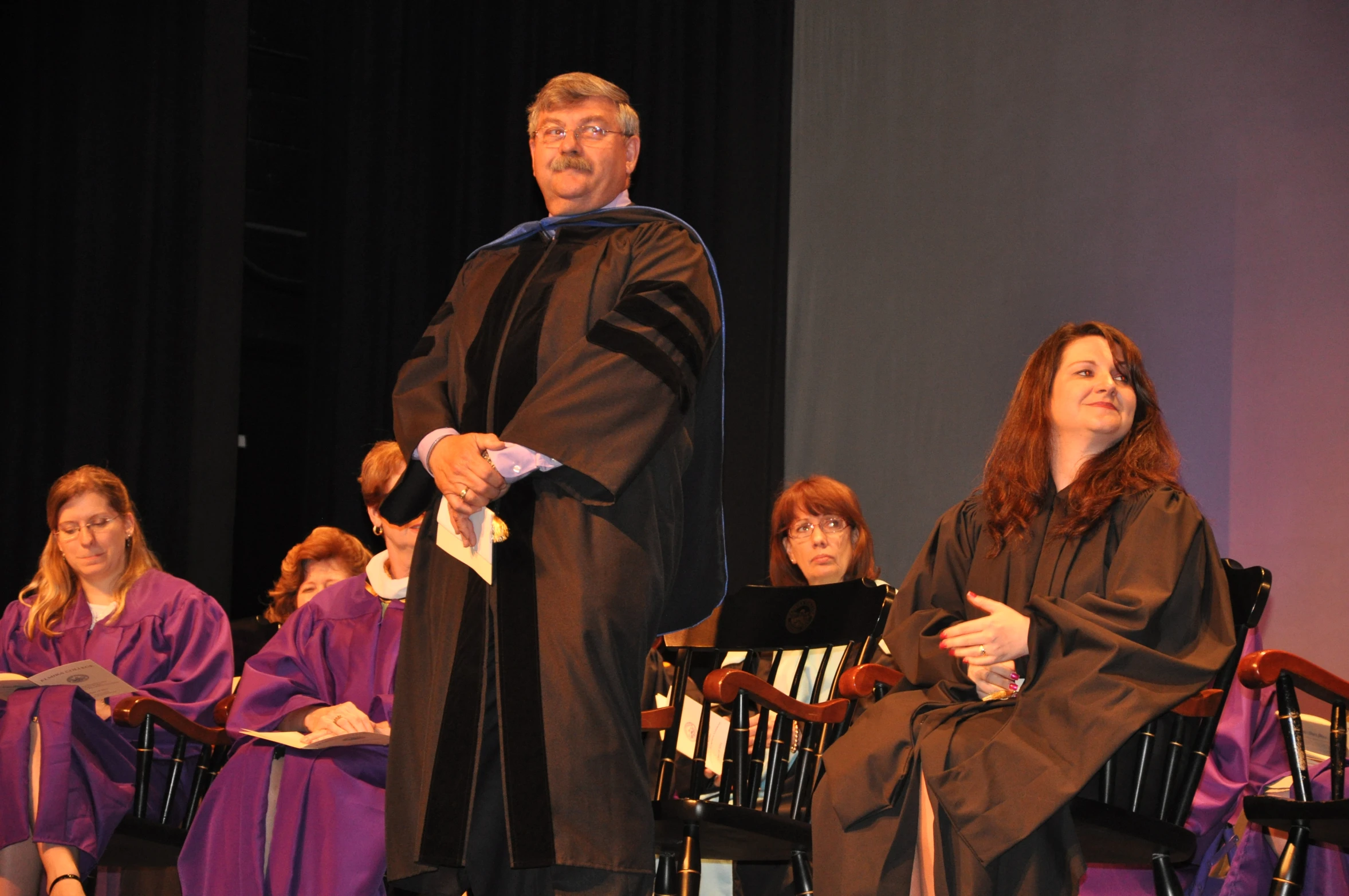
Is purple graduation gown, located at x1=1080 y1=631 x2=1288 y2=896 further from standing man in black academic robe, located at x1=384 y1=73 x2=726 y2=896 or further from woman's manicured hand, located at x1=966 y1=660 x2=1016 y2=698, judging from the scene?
standing man in black academic robe, located at x1=384 y1=73 x2=726 y2=896

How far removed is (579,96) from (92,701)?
7.42 ft

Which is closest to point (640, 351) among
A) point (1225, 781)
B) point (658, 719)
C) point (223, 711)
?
point (658, 719)

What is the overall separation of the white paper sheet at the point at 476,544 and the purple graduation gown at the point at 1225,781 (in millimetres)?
1742

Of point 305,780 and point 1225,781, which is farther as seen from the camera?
point 305,780

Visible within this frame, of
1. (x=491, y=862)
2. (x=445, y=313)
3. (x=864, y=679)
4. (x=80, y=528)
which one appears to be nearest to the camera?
(x=491, y=862)

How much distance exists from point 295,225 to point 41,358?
150 cm

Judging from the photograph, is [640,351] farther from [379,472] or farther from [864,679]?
[379,472]

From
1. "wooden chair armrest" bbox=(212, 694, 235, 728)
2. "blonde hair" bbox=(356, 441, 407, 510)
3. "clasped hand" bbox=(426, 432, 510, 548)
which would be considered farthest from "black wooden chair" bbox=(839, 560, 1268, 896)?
"wooden chair armrest" bbox=(212, 694, 235, 728)

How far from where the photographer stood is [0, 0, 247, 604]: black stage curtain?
211 inches

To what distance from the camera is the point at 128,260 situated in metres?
5.43

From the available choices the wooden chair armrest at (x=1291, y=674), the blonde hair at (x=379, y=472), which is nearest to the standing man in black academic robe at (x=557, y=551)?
the wooden chair armrest at (x=1291, y=674)

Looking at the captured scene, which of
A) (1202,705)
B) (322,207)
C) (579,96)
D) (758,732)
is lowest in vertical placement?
(758,732)

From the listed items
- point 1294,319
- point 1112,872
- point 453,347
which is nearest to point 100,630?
point 453,347

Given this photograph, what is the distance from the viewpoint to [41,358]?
5418 millimetres
